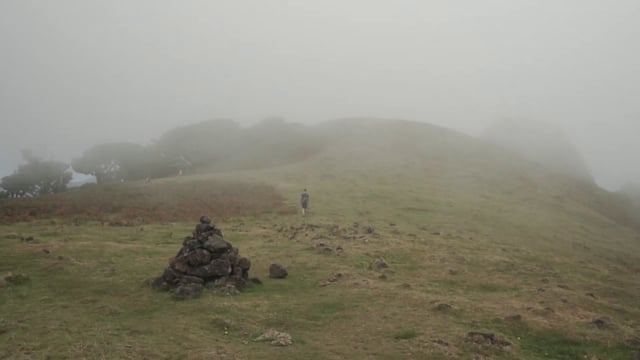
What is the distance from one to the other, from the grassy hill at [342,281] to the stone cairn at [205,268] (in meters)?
0.90

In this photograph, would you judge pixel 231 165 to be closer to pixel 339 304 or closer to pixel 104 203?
pixel 104 203

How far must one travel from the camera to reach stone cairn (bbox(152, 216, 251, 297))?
92.0 feet

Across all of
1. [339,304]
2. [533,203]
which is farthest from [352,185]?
[339,304]

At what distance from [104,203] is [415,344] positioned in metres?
44.7

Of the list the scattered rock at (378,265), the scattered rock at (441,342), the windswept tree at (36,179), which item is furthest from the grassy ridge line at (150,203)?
the windswept tree at (36,179)

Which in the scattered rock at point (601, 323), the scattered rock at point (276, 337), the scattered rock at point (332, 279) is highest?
the scattered rock at point (332, 279)

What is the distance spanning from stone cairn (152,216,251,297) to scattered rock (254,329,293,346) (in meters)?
Answer: 6.45

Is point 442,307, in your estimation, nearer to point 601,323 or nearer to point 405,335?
point 405,335

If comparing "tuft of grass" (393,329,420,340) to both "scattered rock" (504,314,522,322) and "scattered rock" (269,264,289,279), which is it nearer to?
"scattered rock" (504,314,522,322)

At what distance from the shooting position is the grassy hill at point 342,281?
70.4 ft

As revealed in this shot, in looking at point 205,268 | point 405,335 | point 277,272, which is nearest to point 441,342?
point 405,335

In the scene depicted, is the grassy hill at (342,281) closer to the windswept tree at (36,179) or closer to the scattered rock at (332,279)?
the scattered rock at (332,279)

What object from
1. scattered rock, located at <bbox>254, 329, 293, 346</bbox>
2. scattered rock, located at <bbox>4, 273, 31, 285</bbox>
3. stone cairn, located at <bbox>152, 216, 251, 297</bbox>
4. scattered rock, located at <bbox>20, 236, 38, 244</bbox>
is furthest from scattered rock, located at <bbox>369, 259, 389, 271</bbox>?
scattered rock, located at <bbox>20, 236, 38, 244</bbox>

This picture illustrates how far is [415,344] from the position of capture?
21.3m
